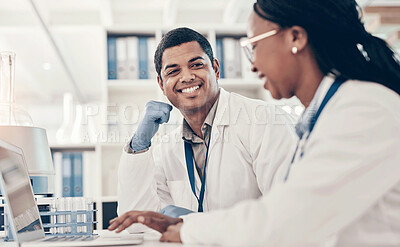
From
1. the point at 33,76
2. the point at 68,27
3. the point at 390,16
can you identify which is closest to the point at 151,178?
the point at 68,27

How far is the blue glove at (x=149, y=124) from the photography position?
1.68 metres

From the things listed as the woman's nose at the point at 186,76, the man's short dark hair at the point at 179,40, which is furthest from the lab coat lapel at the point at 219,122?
the man's short dark hair at the point at 179,40

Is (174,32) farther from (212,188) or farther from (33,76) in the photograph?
(33,76)

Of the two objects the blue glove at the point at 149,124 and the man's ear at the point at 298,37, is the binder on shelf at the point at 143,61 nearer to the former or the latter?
the blue glove at the point at 149,124

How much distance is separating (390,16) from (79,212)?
3.50 metres

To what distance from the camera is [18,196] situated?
1.07 metres

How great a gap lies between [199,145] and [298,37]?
0.90 meters

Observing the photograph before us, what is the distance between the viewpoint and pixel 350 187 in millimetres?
724

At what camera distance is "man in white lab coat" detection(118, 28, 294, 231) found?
1.55 metres

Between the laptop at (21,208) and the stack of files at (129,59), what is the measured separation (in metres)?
1.81

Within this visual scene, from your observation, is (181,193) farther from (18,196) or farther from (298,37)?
(298,37)

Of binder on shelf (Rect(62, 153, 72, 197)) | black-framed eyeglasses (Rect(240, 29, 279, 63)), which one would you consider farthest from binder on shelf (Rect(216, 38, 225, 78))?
black-framed eyeglasses (Rect(240, 29, 279, 63))
